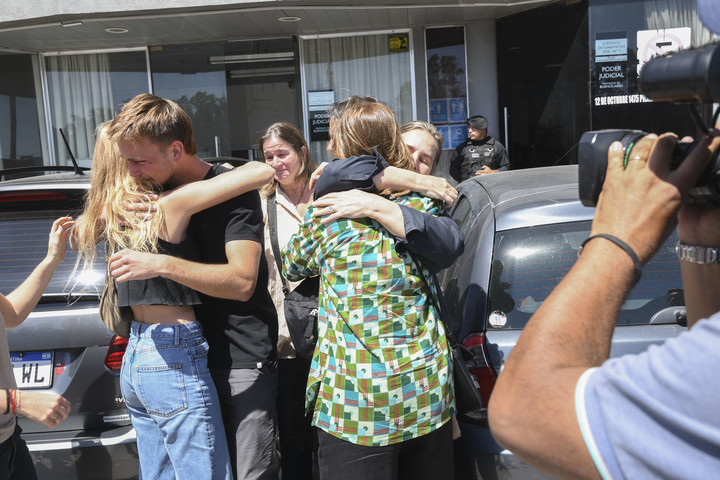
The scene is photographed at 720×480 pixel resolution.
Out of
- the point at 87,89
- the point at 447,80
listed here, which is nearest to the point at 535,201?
the point at 447,80

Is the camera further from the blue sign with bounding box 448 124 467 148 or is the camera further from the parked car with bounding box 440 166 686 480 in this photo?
the blue sign with bounding box 448 124 467 148

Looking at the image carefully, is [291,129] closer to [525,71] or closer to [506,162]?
[506,162]

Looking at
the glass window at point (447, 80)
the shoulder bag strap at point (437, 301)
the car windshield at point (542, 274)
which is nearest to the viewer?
the shoulder bag strap at point (437, 301)

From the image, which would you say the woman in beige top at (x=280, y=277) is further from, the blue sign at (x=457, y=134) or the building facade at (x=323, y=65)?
the blue sign at (x=457, y=134)

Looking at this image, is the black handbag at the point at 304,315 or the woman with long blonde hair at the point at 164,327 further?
the black handbag at the point at 304,315

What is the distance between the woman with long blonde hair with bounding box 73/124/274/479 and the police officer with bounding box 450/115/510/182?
649 centimetres

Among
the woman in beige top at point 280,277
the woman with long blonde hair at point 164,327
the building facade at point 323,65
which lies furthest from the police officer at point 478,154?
the woman with long blonde hair at point 164,327

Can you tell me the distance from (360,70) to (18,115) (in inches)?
212

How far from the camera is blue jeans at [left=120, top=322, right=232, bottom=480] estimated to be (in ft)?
7.54

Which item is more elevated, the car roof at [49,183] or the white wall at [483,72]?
the white wall at [483,72]

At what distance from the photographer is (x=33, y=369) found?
9.55 ft

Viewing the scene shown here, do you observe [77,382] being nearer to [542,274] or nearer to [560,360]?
[542,274]

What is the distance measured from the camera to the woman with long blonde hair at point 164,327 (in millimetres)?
2287

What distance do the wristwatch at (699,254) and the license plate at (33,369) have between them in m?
2.64
